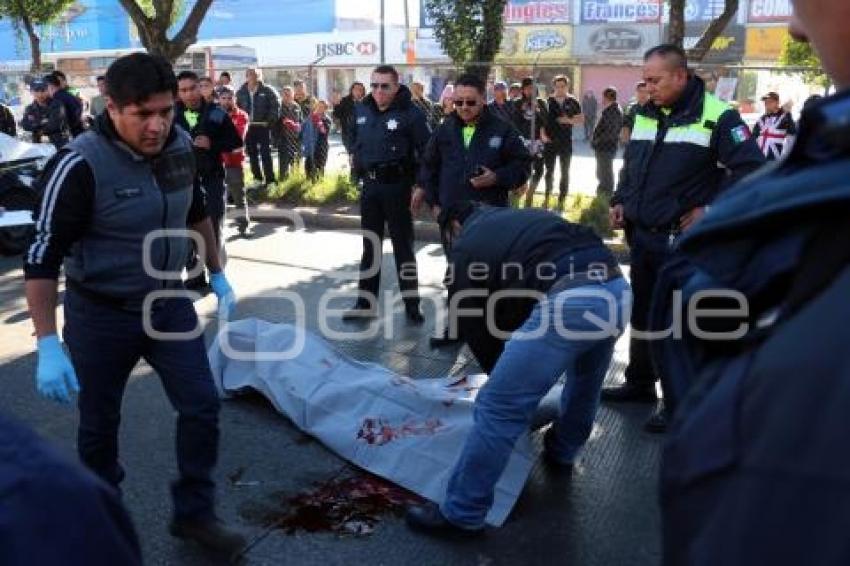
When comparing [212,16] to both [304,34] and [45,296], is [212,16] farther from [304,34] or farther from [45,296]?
[45,296]

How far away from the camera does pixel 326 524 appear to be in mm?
3377

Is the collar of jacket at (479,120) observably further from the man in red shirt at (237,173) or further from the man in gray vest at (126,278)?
the man in red shirt at (237,173)

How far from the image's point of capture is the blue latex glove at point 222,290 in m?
3.91

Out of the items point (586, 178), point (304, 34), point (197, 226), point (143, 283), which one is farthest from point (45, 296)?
point (304, 34)

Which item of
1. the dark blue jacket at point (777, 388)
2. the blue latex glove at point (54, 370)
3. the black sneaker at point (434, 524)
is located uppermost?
the dark blue jacket at point (777, 388)

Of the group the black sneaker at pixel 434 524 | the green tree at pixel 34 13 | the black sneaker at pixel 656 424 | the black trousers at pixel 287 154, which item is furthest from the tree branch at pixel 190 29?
the green tree at pixel 34 13

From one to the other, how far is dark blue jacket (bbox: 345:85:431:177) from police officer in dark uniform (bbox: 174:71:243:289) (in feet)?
5.14

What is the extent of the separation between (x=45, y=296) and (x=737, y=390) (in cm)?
267

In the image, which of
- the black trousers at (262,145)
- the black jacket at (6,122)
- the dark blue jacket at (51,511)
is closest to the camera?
the dark blue jacket at (51,511)

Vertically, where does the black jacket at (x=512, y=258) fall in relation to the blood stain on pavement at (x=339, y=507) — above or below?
above

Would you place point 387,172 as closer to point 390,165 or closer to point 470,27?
point 390,165

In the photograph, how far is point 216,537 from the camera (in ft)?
10.2

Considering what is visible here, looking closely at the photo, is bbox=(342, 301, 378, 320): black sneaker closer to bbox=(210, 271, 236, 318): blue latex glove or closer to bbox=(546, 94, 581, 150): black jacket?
bbox=(210, 271, 236, 318): blue latex glove

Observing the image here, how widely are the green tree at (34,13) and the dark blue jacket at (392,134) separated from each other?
51.7 feet
